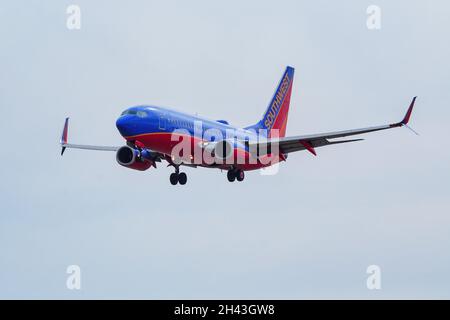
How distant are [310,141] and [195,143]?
826 cm

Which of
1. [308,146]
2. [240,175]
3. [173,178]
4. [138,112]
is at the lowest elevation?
[173,178]

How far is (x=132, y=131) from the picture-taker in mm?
72375

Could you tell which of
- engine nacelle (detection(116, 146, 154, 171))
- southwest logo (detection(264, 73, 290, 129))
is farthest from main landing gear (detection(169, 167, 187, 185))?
southwest logo (detection(264, 73, 290, 129))

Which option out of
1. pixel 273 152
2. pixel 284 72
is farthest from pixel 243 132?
pixel 284 72

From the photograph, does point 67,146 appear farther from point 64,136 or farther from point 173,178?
point 173,178

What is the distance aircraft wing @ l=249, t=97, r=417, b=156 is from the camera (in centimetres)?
7100

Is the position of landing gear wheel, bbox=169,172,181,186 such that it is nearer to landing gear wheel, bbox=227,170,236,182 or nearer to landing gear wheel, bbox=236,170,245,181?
landing gear wheel, bbox=227,170,236,182

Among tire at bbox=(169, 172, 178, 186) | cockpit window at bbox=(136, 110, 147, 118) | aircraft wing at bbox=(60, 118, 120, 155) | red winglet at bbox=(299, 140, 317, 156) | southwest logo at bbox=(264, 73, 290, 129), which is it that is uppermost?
southwest logo at bbox=(264, 73, 290, 129)

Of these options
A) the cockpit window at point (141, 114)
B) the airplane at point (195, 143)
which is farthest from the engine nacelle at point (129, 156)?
the cockpit window at point (141, 114)

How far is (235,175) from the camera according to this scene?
81312mm

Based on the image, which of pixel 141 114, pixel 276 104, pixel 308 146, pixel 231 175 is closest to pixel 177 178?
pixel 231 175

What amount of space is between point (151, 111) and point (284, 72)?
2769 cm

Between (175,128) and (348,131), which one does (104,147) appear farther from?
(348,131)

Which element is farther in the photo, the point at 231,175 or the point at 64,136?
the point at 64,136
